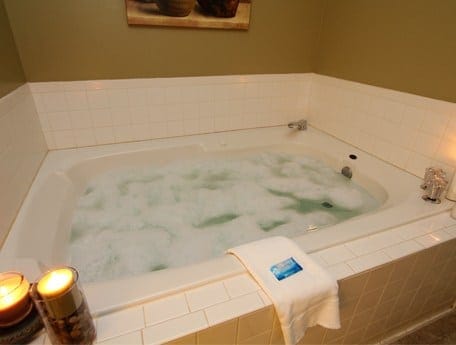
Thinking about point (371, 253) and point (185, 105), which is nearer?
point (371, 253)

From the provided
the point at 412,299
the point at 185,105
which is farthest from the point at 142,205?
the point at 412,299

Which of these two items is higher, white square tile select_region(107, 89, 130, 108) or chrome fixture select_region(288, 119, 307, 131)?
white square tile select_region(107, 89, 130, 108)

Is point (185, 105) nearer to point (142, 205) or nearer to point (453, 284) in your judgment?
point (142, 205)

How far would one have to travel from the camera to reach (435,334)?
1.21m

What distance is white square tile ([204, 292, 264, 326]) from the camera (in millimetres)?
705

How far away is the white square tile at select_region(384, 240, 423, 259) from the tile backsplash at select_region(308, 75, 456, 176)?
2.17 feet

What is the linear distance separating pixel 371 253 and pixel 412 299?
0.39 metres

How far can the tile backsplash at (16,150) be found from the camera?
1.11 metres

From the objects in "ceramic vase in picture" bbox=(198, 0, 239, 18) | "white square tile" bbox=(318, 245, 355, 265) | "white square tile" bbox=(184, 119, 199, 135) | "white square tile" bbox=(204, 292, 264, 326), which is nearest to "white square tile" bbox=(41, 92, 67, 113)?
"white square tile" bbox=(184, 119, 199, 135)

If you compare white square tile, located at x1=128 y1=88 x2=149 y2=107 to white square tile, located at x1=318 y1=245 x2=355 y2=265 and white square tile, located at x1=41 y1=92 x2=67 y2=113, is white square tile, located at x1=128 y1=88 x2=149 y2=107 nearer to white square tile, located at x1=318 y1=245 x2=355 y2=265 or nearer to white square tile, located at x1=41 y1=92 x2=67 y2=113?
white square tile, located at x1=41 y1=92 x2=67 y2=113

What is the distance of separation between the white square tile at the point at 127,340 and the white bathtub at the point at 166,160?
87 millimetres

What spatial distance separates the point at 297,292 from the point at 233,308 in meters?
0.18

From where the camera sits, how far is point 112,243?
1.28 metres

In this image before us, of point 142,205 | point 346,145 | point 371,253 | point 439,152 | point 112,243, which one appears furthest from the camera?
point 346,145
